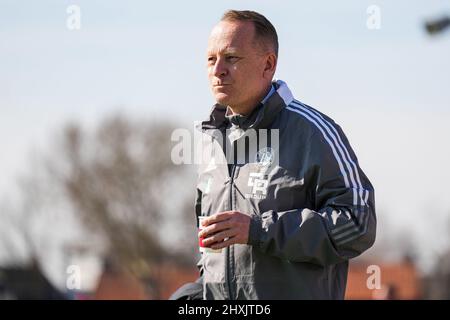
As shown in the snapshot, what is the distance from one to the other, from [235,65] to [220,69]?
0.30 feet

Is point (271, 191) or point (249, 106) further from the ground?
point (249, 106)

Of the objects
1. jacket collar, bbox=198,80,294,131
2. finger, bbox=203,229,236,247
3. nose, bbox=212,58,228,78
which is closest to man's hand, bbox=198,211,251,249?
finger, bbox=203,229,236,247

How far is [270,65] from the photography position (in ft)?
21.1

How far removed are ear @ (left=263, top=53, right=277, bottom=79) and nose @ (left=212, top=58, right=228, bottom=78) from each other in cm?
27

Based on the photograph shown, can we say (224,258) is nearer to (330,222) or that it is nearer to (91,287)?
(330,222)

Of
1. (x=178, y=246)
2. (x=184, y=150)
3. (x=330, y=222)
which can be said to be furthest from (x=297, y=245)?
(x=178, y=246)

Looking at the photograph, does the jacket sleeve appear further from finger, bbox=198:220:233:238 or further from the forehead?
the forehead

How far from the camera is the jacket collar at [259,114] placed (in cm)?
622

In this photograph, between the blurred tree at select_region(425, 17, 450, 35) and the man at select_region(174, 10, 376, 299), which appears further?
the blurred tree at select_region(425, 17, 450, 35)

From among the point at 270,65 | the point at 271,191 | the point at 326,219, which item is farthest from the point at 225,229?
the point at 270,65

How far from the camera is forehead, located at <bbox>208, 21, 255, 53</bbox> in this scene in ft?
20.5

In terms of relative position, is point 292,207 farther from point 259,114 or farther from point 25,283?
point 25,283

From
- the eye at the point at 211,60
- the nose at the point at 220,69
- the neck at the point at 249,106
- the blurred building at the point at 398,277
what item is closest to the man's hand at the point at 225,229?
the neck at the point at 249,106

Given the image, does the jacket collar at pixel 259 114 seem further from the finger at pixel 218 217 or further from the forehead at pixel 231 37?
the finger at pixel 218 217
